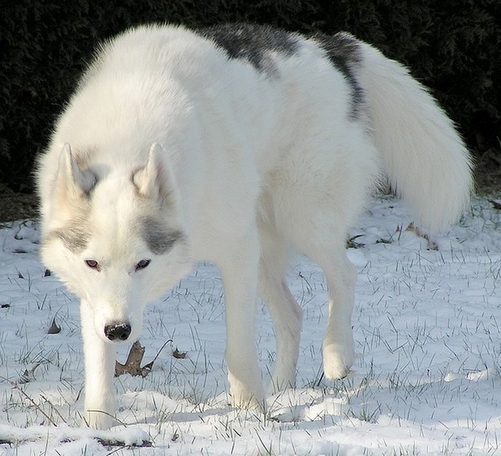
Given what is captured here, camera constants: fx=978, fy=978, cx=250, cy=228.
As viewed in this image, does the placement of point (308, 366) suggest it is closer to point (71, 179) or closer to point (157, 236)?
point (157, 236)

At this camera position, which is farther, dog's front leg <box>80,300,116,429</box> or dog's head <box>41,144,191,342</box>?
dog's front leg <box>80,300,116,429</box>

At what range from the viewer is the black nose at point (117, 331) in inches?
152

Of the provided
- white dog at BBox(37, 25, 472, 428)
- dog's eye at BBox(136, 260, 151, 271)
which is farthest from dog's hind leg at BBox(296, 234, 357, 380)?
dog's eye at BBox(136, 260, 151, 271)

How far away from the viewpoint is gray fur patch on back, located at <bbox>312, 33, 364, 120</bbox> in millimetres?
5727

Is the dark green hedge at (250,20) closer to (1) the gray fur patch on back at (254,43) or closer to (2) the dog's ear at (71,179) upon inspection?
(1) the gray fur patch on back at (254,43)

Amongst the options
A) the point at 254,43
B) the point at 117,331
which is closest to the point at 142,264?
the point at 117,331

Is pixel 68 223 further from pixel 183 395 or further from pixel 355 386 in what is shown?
pixel 355 386

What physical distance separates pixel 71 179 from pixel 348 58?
2457mm

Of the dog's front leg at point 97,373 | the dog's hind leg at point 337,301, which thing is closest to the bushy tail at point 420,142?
the dog's hind leg at point 337,301

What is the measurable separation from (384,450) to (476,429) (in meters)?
0.59

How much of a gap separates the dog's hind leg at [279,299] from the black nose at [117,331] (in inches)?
68.4

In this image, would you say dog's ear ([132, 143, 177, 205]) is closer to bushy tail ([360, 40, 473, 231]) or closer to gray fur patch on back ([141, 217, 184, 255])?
gray fur patch on back ([141, 217, 184, 255])

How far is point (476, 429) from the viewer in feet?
13.4

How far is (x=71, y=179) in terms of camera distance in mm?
4039
